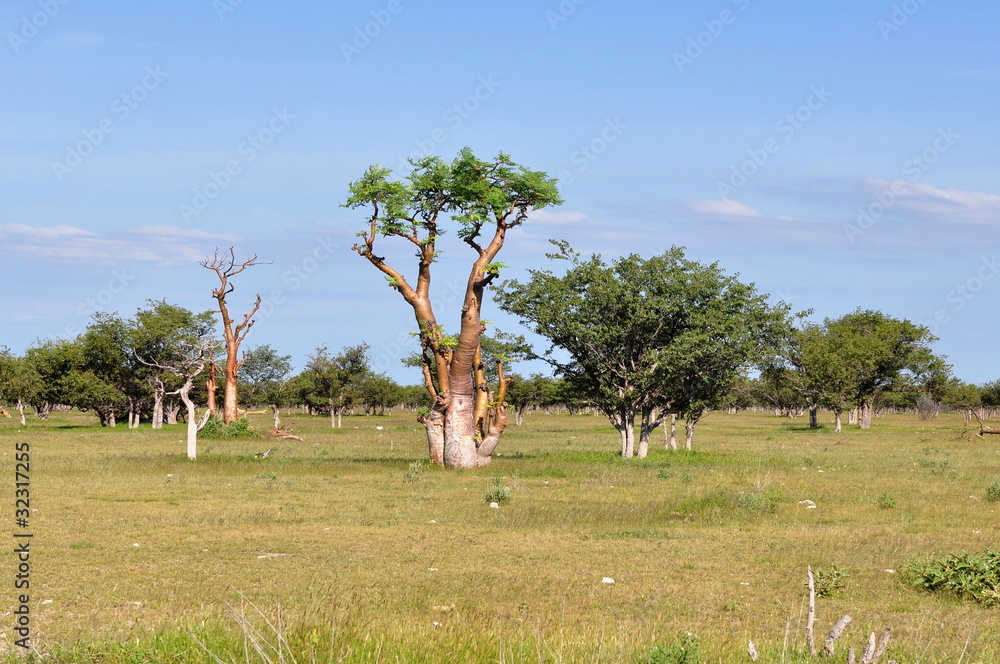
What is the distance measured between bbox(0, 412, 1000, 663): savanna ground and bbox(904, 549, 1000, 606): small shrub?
0.96 feet

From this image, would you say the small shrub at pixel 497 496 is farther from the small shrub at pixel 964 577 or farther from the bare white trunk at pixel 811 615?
the bare white trunk at pixel 811 615

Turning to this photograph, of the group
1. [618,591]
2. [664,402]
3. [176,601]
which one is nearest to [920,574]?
[618,591]

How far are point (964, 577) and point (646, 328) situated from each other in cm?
2664

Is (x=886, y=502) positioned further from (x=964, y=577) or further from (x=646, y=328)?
(x=646, y=328)

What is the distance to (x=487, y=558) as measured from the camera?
15.8 metres

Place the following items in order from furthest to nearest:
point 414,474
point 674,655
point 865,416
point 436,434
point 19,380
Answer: point 865,416, point 19,380, point 436,434, point 414,474, point 674,655

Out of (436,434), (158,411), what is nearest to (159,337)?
(158,411)

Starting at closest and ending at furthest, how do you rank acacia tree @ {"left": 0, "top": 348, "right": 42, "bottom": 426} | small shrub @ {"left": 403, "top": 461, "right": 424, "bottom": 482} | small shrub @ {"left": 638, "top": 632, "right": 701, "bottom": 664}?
small shrub @ {"left": 638, "top": 632, "right": 701, "bottom": 664}
small shrub @ {"left": 403, "top": 461, "right": 424, "bottom": 482}
acacia tree @ {"left": 0, "top": 348, "right": 42, "bottom": 426}

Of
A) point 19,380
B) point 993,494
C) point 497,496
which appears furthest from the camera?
point 19,380

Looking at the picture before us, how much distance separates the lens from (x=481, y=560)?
15.6 metres

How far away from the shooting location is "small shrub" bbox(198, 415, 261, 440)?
192 feet

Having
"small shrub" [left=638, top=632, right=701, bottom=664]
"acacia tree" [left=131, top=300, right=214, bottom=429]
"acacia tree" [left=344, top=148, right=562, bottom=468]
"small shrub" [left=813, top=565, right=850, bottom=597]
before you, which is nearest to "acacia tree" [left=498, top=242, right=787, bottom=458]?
"acacia tree" [left=344, top=148, right=562, bottom=468]

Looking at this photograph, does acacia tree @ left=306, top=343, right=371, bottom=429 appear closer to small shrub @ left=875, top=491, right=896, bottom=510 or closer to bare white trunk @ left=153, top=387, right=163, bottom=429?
bare white trunk @ left=153, top=387, right=163, bottom=429

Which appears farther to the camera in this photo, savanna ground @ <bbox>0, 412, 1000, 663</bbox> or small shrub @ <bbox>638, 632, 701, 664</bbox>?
savanna ground @ <bbox>0, 412, 1000, 663</bbox>
